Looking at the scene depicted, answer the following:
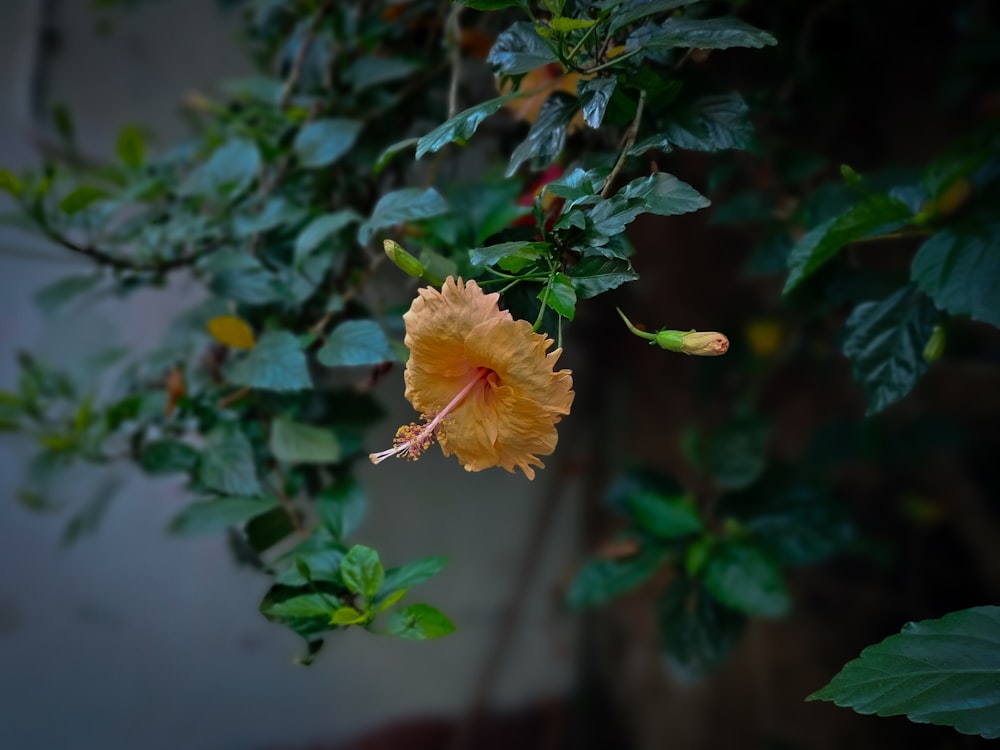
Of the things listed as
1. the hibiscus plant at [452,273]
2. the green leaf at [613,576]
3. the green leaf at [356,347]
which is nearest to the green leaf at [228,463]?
the hibiscus plant at [452,273]

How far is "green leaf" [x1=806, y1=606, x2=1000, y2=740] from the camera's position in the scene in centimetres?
48

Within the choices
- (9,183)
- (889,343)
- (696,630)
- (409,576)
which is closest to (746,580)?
(696,630)

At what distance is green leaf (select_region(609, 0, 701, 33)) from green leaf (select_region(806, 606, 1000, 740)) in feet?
1.47

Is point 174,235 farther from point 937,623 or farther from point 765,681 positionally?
point 765,681

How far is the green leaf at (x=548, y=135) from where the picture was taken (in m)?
0.54

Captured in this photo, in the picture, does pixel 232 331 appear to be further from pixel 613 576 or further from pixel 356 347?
pixel 613 576

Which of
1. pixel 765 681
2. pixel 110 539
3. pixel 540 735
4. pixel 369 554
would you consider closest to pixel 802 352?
pixel 765 681

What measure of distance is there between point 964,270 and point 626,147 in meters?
0.30

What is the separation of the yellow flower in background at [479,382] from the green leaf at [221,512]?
0.22 m

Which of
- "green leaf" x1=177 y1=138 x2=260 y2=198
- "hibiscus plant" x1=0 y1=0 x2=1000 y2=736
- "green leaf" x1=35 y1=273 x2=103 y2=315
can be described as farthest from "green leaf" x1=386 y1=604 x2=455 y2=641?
"green leaf" x1=35 y1=273 x2=103 y2=315

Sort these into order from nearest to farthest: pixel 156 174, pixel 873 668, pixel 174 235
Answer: pixel 873 668
pixel 174 235
pixel 156 174

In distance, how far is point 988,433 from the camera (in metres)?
1.25

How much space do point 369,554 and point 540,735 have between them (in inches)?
53.6

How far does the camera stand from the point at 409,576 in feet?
1.88
